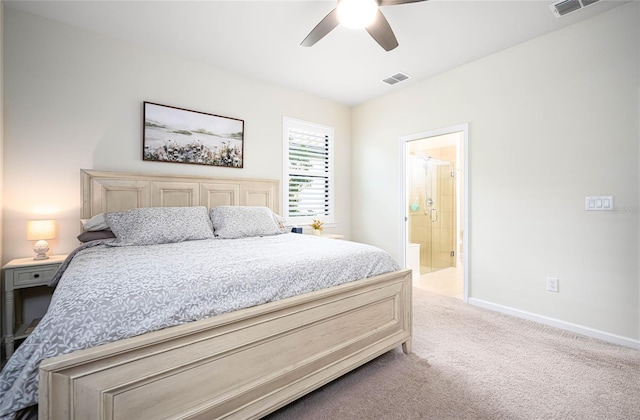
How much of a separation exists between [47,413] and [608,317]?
11.7ft

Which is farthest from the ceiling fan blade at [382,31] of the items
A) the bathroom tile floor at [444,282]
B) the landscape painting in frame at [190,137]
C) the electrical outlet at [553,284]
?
the bathroom tile floor at [444,282]

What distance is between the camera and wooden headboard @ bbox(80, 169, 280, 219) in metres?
2.64

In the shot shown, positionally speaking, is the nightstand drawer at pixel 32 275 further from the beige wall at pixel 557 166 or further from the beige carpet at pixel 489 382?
the beige wall at pixel 557 166

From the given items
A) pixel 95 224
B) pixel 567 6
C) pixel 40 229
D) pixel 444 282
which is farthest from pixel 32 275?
pixel 567 6

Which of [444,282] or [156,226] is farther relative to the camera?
[444,282]

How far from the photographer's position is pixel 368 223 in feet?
14.6

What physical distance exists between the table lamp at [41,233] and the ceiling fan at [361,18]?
259cm

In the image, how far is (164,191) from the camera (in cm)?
299

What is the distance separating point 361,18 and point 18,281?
3.13 m

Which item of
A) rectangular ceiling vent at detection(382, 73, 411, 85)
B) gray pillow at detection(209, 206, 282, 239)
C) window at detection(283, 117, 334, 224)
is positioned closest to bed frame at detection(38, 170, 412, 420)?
gray pillow at detection(209, 206, 282, 239)

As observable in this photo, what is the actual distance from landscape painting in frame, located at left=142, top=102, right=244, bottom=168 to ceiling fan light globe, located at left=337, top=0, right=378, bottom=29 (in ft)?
6.26

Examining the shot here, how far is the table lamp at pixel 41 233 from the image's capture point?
225 centimetres

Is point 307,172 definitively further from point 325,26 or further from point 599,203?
point 599,203

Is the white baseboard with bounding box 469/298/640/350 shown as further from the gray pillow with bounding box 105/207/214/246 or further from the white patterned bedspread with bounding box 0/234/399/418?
the gray pillow with bounding box 105/207/214/246
